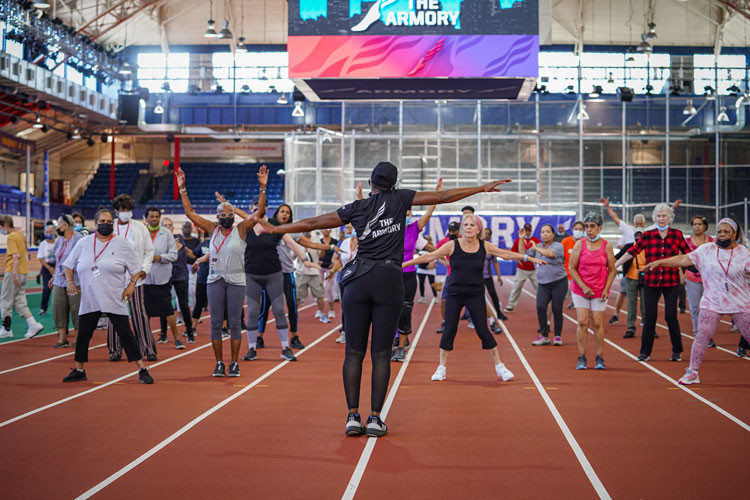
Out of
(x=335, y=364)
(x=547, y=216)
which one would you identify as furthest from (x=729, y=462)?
(x=547, y=216)

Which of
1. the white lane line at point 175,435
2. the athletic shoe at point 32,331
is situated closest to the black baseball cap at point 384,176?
the white lane line at point 175,435

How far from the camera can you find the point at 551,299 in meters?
11.9

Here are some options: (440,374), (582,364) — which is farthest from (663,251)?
(440,374)

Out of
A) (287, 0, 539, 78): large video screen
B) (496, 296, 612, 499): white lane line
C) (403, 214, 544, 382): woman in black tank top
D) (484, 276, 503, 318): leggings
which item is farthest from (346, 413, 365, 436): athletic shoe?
(287, 0, 539, 78): large video screen

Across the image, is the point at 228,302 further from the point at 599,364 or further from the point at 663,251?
the point at 663,251

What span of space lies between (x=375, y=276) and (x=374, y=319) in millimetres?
327

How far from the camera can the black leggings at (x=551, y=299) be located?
1171cm

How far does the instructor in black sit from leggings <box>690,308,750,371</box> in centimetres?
360

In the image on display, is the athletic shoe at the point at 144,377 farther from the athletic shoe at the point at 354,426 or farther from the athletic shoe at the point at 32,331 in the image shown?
the athletic shoe at the point at 32,331

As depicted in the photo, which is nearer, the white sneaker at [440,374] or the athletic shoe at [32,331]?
the white sneaker at [440,374]

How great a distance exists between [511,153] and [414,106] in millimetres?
4472

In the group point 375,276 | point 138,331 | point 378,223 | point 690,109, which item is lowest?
point 138,331

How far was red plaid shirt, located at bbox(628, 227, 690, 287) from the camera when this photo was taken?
31.7ft

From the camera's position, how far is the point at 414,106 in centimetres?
3244
